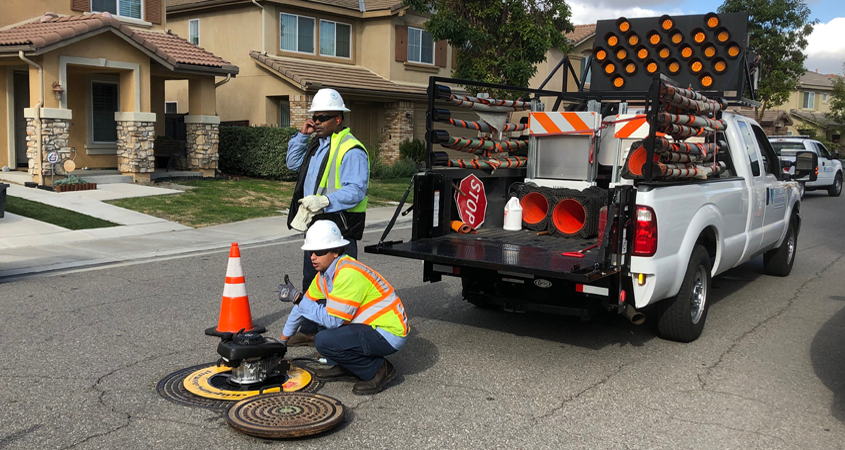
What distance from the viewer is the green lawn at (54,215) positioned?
496 inches

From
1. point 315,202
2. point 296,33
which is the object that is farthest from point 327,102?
point 296,33

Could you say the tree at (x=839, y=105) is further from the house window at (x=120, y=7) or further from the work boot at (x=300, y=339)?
the work boot at (x=300, y=339)

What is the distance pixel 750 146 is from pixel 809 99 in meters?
58.4

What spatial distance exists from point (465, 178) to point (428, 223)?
24.2 inches

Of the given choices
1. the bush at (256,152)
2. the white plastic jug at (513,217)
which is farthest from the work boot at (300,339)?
the bush at (256,152)

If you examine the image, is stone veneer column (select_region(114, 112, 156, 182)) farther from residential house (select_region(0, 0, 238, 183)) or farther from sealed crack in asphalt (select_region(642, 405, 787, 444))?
sealed crack in asphalt (select_region(642, 405, 787, 444))

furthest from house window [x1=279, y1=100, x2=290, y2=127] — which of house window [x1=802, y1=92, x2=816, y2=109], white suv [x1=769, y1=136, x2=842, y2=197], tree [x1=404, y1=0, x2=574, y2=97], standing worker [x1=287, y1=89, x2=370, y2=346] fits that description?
house window [x1=802, y1=92, x2=816, y2=109]

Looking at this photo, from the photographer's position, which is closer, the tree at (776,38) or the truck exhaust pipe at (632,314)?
the truck exhaust pipe at (632,314)

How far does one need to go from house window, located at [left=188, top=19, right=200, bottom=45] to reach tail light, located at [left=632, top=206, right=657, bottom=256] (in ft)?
78.5

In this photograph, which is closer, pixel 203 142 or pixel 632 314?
pixel 632 314

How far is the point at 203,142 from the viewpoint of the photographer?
65.3ft

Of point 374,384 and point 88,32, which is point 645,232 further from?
point 88,32

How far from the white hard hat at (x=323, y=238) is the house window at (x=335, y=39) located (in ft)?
71.2

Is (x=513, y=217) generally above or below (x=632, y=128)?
below
